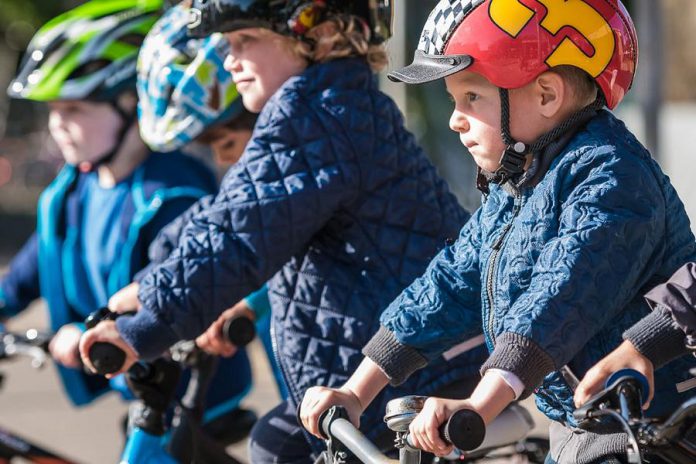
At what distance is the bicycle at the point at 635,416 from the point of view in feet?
7.27

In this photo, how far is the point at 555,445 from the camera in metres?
2.88

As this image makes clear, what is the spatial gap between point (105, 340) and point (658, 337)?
63.6 inches

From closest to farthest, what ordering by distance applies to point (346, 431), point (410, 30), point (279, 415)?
point (346, 431) < point (279, 415) < point (410, 30)

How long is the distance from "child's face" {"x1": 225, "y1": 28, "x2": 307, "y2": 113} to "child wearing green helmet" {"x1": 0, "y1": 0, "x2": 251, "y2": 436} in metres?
1.15

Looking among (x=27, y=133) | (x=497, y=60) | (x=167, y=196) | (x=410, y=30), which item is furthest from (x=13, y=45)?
(x=497, y=60)

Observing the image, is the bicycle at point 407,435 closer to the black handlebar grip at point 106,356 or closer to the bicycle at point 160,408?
the black handlebar grip at point 106,356

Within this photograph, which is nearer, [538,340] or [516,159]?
[538,340]

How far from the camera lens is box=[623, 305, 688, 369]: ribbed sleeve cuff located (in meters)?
2.37

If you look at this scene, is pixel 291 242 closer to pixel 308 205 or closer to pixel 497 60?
pixel 308 205

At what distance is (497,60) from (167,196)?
7.58 ft

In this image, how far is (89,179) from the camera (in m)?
5.15

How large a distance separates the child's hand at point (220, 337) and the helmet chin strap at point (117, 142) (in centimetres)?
121

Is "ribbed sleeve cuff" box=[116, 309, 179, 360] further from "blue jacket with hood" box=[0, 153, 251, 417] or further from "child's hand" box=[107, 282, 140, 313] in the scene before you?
"blue jacket with hood" box=[0, 153, 251, 417]

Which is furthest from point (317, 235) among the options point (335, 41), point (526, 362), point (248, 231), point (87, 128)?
point (87, 128)
